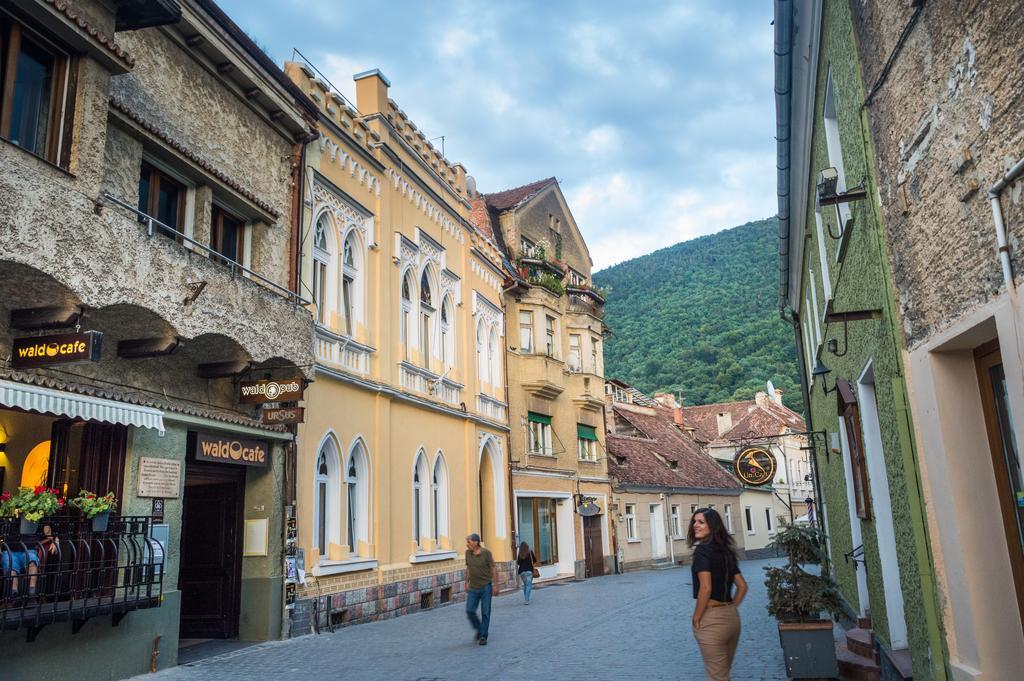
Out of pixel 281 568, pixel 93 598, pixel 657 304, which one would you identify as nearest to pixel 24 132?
pixel 93 598

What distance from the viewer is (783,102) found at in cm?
1078

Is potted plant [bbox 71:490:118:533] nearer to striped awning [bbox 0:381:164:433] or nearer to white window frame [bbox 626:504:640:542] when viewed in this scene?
striped awning [bbox 0:381:164:433]

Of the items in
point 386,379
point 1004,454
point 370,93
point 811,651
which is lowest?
point 811,651

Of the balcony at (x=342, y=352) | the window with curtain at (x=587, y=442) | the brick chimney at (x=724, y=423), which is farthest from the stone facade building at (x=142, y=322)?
the brick chimney at (x=724, y=423)

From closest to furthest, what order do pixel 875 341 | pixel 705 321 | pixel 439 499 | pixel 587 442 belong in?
pixel 875 341, pixel 439 499, pixel 587 442, pixel 705 321

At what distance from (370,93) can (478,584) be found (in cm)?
1180

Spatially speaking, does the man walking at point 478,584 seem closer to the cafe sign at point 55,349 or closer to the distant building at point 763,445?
the cafe sign at point 55,349

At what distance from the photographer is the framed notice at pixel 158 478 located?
418 inches

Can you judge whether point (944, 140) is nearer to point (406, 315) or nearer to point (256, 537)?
point (256, 537)

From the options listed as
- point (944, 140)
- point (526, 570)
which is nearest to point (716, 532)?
point (944, 140)

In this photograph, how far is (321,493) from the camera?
50.5 ft

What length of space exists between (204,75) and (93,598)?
26.1ft

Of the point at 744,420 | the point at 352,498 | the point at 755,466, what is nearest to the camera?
the point at 352,498

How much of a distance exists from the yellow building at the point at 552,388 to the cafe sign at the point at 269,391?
13.6 meters
